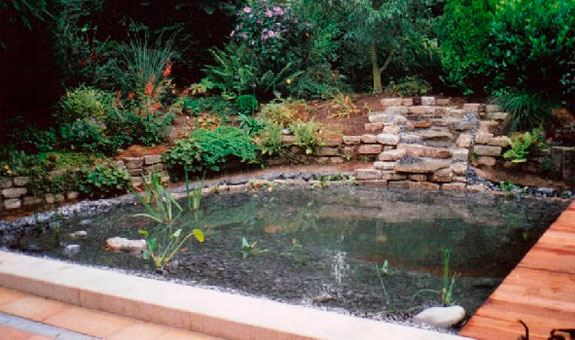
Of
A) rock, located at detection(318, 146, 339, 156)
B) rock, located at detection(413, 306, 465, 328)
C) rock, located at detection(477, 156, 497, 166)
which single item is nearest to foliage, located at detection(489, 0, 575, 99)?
rock, located at detection(477, 156, 497, 166)

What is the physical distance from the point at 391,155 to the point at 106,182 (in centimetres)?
360

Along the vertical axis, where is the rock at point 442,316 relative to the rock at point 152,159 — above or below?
below

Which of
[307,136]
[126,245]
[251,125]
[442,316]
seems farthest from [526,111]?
[126,245]

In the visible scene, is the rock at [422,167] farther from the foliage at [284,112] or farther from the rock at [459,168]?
the foliage at [284,112]

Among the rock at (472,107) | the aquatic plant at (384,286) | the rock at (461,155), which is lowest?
the aquatic plant at (384,286)

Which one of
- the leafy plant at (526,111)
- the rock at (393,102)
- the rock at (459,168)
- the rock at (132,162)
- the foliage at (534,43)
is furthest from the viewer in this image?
the rock at (393,102)

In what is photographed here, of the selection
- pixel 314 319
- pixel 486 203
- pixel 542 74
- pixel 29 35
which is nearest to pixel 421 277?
pixel 314 319

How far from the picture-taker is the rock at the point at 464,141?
6.86 metres

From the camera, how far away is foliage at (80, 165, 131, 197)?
19.5 ft

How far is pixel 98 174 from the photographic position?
5.99 meters

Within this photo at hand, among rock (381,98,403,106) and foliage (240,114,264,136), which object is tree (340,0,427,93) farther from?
foliage (240,114,264,136)

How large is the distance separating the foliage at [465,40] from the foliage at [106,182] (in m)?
5.23

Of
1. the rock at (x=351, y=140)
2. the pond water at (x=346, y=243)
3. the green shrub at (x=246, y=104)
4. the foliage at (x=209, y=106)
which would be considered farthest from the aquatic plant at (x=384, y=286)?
the foliage at (x=209, y=106)

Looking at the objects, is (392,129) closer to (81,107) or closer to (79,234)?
(81,107)
